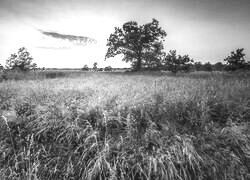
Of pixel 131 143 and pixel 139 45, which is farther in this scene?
pixel 139 45

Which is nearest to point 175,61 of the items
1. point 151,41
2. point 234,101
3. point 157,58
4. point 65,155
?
point 157,58

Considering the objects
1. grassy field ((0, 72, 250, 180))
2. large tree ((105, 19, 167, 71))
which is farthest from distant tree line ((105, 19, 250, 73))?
grassy field ((0, 72, 250, 180))

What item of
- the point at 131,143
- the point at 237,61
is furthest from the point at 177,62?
the point at 131,143

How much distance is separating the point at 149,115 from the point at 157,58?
21.2 meters

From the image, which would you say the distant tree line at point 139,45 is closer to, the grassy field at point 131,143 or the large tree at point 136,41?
the large tree at point 136,41

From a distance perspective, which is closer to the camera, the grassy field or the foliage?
the grassy field

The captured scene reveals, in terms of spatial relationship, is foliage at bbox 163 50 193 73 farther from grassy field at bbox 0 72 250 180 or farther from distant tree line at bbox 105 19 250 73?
grassy field at bbox 0 72 250 180

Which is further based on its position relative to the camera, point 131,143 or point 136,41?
point 136,41

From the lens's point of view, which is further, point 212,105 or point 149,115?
point 212,105

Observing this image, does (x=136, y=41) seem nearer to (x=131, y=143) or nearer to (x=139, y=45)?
(x=139, y=45)

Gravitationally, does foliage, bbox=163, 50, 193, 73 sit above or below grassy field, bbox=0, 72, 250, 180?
above

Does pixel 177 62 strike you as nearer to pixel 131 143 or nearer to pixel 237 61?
pixel 237 61

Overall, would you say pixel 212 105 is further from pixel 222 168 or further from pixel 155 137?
pixel 155 137

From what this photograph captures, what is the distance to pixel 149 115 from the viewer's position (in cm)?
297
